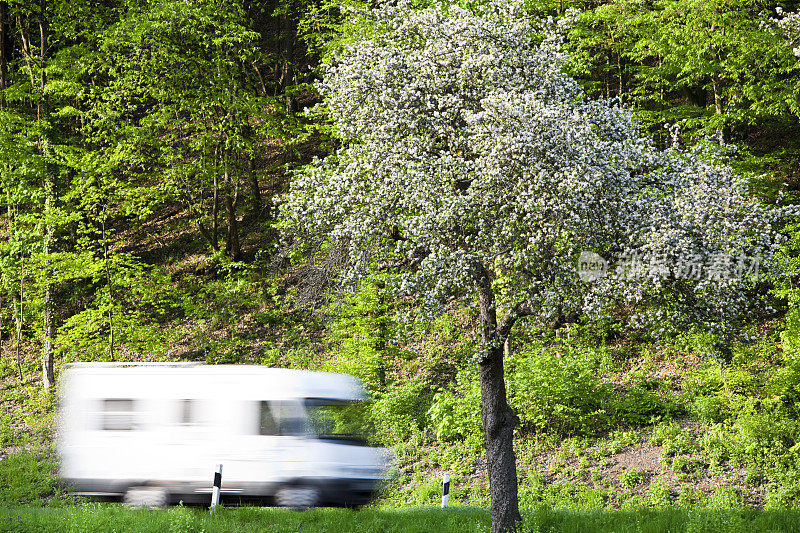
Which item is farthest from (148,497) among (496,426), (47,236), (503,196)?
(47,236)

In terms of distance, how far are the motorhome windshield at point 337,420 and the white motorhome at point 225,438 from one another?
0.02 metres

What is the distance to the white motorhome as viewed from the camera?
41.0 ft

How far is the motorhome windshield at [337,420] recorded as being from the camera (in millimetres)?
12766

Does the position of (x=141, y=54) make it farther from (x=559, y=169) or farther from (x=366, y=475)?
(x=559, y=169)

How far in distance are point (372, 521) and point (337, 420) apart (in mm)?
2570

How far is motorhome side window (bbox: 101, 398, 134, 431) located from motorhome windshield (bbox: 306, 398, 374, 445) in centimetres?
380

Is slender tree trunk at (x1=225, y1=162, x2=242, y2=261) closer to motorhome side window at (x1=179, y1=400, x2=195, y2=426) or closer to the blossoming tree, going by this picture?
motorhome side window at (x1=179, y1=400, x2=195, y2=426)

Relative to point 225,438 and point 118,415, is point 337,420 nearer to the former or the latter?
point 225,438

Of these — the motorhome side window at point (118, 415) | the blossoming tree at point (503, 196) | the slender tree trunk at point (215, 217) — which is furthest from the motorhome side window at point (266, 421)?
the slender tree trunk at point (215, 217)

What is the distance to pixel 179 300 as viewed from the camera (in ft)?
87.1

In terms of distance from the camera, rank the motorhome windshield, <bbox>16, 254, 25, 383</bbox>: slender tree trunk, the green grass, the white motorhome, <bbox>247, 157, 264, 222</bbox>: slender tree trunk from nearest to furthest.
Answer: the green grass
the white motorhome
the motorhome windshield
<bbox>16, 254, 25, 383</bbox>: slender tree trunk
<bbox>247, 157, 264, 222</bbox>: slender tree trunk

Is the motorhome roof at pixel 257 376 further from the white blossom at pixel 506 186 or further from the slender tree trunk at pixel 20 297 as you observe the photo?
the slender tree trunk at pixel 20 297

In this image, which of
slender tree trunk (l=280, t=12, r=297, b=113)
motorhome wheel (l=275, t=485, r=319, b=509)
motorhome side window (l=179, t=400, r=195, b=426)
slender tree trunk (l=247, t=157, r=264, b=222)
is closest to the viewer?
motorhome wheel (l=275, t=485, r=319, b=509)

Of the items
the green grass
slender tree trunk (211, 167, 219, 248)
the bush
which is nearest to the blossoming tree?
the green grass
